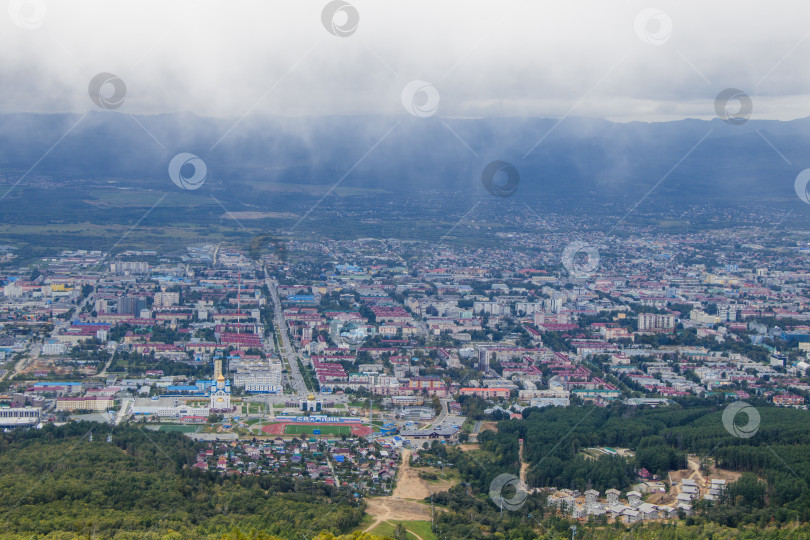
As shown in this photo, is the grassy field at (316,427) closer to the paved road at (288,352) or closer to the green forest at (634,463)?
the green forest at (634,463)

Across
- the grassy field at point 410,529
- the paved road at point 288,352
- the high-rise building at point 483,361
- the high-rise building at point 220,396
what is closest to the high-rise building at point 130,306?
the paved road at point 288,352

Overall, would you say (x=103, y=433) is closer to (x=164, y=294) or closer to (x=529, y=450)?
(x=529, y=450)

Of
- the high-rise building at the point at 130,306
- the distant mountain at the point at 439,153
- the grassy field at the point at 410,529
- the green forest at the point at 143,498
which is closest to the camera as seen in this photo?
the green forest at the point at 143,498

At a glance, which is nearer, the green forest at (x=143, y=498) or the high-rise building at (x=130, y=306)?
the green forest at (x=143, y=498)

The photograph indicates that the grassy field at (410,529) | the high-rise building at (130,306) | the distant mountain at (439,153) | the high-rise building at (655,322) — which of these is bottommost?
the grassy field at (410,529)

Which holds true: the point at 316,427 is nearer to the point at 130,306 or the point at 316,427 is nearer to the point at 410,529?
the point at 410,529

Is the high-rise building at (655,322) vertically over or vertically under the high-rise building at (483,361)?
over

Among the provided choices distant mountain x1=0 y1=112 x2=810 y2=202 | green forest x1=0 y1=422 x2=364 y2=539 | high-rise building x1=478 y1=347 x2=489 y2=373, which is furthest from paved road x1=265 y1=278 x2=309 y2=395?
distant mountain x1=0 y1=112 x2=810 y2=202
